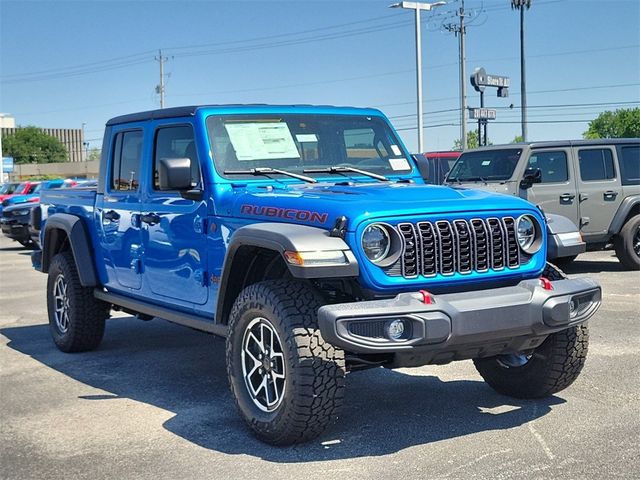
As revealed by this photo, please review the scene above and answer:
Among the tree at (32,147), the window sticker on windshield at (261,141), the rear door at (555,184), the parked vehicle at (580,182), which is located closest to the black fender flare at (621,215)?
the parked vehicle at (580,182)

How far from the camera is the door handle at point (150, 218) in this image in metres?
6.06

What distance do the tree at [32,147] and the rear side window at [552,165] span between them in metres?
130

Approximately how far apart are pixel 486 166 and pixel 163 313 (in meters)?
7.45

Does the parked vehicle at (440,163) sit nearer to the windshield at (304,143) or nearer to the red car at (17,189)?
the windshield at (304,143)

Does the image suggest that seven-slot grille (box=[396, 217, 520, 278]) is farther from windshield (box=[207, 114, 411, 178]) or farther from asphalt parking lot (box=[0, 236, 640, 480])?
windshield (box=[207, 114, 411, 178])

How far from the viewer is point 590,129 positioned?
10631 centimetres

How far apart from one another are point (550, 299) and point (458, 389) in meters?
1.54

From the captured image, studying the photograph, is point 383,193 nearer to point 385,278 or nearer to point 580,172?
point 385,278

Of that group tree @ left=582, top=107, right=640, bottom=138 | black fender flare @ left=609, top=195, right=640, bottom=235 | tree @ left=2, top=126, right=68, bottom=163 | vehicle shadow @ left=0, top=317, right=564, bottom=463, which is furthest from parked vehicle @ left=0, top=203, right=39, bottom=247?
tree @ left=2, top=126, right=68, bottom=163

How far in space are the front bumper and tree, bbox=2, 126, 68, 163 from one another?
447 feet

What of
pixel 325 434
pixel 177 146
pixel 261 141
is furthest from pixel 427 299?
pixel 177 146

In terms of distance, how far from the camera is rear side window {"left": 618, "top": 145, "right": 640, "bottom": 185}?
12508mm

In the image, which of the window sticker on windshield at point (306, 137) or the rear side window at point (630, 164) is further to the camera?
the rear side window at point (630, 164)

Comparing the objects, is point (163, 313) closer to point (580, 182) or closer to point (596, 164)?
point (580, 182)
